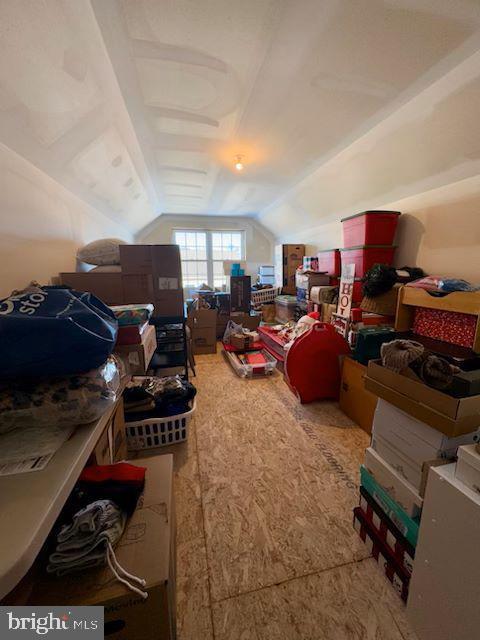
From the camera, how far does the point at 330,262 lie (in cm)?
321

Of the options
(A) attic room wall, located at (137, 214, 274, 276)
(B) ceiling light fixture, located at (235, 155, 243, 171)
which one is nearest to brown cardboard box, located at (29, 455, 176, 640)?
(B) ceiling light fixture, located at (235, 155, 243, 171)

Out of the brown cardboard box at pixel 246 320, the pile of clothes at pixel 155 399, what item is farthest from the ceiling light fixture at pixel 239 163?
the pile of clothes at pixel 155 399

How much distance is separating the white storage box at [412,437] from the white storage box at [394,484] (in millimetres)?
92

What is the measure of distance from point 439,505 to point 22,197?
94.2 inches

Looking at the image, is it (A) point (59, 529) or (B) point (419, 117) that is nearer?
(A) point (59, 529)

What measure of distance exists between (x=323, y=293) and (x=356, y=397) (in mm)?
1487

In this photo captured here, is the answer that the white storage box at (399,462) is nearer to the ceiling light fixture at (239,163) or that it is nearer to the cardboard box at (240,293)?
the ceiling light fixture at (239,163)

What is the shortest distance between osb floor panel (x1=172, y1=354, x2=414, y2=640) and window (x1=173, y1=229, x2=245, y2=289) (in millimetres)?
4562

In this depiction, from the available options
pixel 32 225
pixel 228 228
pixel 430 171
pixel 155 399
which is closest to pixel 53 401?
pixel 155 399

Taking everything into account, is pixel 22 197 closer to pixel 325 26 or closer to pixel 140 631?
pixel 325 26

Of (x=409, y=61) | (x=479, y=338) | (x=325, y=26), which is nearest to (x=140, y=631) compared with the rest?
(x=479, y=338)

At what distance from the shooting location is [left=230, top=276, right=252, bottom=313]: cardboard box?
13.3ft

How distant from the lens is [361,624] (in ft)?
2.84

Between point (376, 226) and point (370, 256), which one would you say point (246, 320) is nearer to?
point (370, 256)
